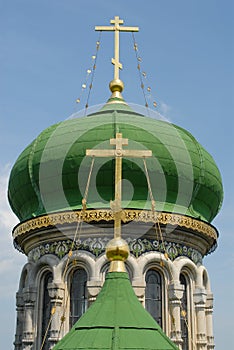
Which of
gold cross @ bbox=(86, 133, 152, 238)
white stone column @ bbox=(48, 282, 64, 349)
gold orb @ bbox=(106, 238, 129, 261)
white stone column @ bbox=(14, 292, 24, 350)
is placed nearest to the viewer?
gold orb @ bbox=(106, 238, 129, 261)

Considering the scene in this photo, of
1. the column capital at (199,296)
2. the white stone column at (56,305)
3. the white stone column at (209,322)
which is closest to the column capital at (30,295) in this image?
the white stone column at (56,305)

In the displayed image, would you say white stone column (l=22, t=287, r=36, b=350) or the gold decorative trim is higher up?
the gold decorative trim

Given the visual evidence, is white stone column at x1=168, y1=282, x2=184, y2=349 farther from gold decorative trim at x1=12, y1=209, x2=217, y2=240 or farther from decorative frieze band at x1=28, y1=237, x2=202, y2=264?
gold decorative trim at x1=12, y1=209, x2=217, y2=240

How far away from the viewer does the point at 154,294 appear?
12.9 meters

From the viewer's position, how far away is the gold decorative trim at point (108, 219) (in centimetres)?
1260

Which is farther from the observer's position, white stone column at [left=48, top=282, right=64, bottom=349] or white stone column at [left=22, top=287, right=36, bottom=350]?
white stone column at [left=22, top=287, right=36, bottom=350]

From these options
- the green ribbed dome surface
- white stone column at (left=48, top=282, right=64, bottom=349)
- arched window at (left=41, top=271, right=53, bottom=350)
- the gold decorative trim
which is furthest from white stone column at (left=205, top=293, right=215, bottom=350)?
arched window at (left=41, top=271, right=53, bottom=350)

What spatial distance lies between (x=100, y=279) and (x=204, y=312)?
8.03 ft

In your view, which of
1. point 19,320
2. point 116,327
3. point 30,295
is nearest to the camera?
point 116,327

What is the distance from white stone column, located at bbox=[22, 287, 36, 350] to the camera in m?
12.8

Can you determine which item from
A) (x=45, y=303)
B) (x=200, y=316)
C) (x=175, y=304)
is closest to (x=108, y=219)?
(x=175, y=304)

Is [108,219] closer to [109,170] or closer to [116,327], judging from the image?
[109,170]

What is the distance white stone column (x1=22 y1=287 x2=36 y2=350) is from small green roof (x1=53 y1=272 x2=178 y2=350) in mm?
5763

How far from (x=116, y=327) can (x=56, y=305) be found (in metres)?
5.96
